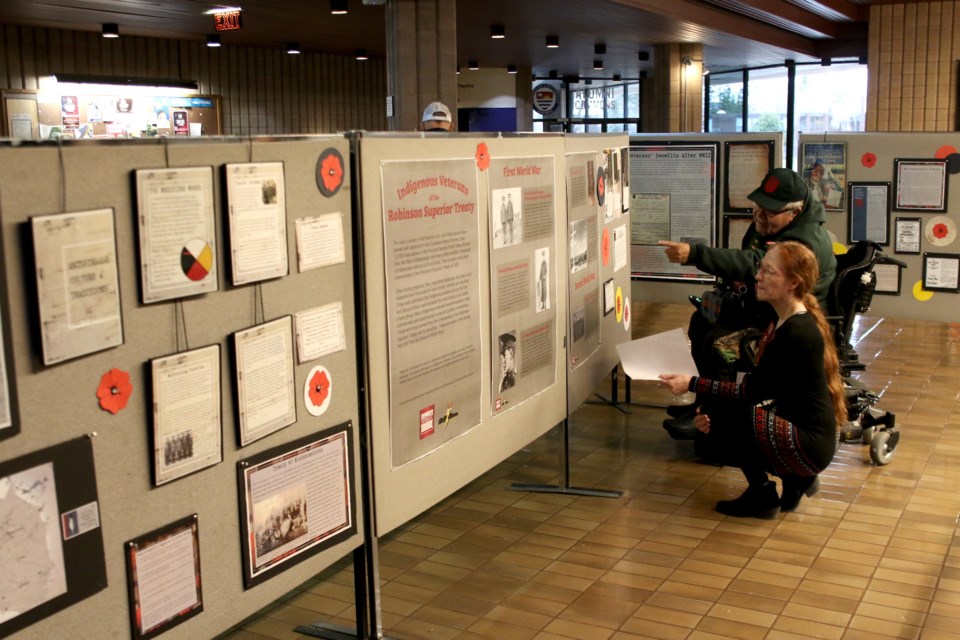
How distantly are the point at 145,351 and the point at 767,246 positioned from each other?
3385mm

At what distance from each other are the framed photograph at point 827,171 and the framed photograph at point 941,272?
1.98 feet

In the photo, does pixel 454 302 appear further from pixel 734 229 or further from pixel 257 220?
pixel 734 229

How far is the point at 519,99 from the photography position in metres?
22.4

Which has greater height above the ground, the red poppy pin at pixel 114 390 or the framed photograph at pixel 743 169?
the framed photograph at pixel 743 169

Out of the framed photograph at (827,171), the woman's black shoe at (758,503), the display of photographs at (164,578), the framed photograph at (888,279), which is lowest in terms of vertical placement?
the woman's black shoe at (758,503)

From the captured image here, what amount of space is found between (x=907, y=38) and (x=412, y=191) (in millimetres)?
15221

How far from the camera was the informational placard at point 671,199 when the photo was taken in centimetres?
658

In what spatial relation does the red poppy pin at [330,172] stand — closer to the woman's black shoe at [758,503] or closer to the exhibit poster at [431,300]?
the exhibit poster at [431,300]

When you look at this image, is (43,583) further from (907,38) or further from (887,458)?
(907,38)

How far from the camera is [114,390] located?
7.03 ft

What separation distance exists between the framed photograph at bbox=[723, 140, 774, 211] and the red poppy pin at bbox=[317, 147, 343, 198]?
4135 mm

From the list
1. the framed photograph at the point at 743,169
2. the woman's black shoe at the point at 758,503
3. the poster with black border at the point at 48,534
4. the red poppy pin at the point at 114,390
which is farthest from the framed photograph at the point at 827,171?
the poster with black border at the point at 48,534

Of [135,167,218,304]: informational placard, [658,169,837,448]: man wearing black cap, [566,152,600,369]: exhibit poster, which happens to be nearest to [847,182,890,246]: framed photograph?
[658,169,837,448]: man wearing black cap

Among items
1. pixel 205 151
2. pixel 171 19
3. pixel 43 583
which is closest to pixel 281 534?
pixel 43 583
